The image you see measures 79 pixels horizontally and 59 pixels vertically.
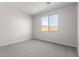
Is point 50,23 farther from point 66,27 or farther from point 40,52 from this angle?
point 40,52

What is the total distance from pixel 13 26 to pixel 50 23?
8.29 ft

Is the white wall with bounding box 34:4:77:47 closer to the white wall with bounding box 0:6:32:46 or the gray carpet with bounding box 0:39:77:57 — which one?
the gray carpet with bounding box 0:39:77:57

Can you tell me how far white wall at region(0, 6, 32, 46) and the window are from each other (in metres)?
1.33

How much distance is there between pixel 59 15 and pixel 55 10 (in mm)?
428

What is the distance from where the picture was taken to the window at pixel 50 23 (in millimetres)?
4125

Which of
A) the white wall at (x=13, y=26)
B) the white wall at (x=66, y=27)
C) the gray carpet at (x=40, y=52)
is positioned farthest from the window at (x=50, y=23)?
the gray carpet at (x=40, y=52)

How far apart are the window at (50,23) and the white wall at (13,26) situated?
1.33 meters

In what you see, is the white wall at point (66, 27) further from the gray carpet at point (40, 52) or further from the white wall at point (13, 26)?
the white wall at point (13, 26)

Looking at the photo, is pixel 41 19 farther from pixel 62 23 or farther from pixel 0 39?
pixel 0 39

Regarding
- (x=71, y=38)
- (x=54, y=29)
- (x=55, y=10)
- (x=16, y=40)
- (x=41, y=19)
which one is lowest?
(x=16, y=40)

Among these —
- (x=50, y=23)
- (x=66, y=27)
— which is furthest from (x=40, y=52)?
(x=50, y=23)

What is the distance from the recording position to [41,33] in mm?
5016

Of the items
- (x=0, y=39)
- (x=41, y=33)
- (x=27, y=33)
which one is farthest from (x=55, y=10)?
(x=0, y=39)

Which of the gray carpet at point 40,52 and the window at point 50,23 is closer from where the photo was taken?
the gray carpet at point 40,52
